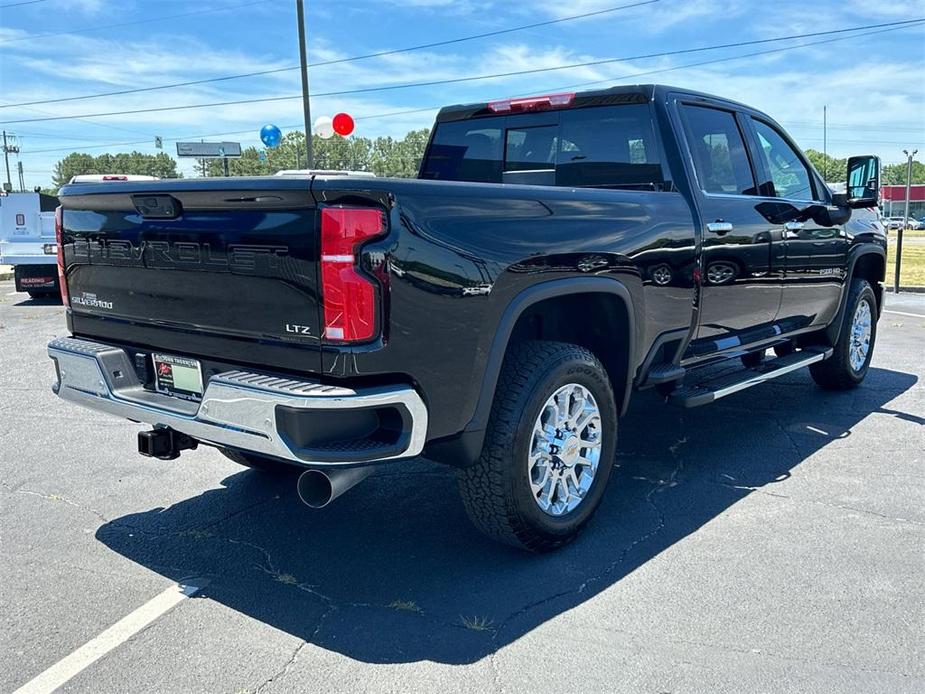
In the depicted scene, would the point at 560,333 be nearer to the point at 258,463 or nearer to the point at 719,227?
the point at 719,227

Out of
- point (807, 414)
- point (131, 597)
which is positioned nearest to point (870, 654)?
point (131, 597)

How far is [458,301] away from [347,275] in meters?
0.46

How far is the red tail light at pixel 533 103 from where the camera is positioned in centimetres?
472

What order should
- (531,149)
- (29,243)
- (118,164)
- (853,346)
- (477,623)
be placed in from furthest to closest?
(118,164)
(29,243)
(853,346)
(531,149)
(477,623)

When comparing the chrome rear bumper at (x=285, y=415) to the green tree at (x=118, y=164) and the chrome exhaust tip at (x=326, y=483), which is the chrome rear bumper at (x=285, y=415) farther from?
the green tree at (x=118, y=164)

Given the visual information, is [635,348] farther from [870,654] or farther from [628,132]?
[870,654]

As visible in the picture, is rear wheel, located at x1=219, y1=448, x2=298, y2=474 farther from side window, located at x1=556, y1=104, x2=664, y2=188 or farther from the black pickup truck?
side window, located at x1=556, y1=104, x2=664, y2=188

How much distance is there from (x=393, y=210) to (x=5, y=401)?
5.10m

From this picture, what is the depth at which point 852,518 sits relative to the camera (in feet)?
12.9

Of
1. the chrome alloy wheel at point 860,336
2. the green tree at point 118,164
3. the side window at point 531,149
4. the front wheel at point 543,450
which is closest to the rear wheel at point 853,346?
the chrome alloy wheel at point 860,336

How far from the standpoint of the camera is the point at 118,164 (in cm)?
10056

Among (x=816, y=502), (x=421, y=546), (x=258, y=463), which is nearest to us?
(x=421, y=546)

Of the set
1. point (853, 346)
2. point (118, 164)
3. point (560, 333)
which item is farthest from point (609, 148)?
Result: point (118, 164)

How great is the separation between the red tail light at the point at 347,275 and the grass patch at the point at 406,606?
1.07 metres
